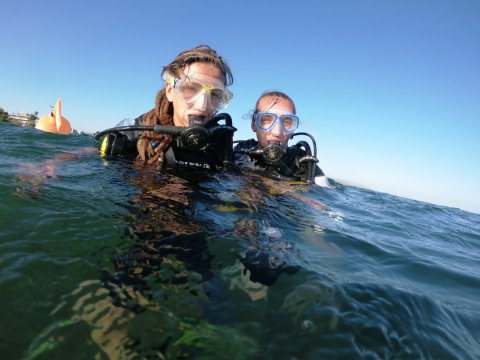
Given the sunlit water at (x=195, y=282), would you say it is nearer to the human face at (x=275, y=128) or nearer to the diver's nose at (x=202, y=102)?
the diver's nose at (x=202, y=102)

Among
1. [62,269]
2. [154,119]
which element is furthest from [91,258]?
[154,119]

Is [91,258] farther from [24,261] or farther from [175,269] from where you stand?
[175,269]

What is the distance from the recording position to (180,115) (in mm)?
3438

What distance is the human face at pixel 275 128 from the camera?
4.64 metres

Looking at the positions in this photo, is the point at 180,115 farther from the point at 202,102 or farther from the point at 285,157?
the point at 285,157

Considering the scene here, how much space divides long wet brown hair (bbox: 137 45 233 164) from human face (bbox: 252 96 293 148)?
134 cm

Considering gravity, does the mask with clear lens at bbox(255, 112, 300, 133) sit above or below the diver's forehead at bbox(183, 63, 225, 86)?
below

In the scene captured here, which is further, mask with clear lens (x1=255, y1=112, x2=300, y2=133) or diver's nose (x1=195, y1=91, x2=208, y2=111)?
mask with clear lens (x1=255, y1=112, x2=300, y2=133)

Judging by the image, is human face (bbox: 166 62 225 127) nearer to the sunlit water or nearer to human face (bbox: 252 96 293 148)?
the sunlit water

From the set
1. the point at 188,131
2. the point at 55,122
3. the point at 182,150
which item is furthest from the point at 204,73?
the point at 55,122

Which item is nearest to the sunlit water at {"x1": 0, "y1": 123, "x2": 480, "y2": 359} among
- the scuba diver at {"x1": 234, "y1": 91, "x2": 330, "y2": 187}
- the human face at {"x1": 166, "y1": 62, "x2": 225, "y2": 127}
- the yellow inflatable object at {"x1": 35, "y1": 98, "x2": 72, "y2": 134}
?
the human face at {"x1": 166, "y1": 62, "x2": 225, "y2": 127}

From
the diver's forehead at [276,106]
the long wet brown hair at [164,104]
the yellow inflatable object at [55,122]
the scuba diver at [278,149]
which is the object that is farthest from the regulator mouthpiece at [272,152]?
the yellow inflatable object at [55,122]

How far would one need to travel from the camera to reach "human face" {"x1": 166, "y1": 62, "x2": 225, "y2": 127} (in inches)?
130

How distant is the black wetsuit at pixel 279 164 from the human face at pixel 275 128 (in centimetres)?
25
